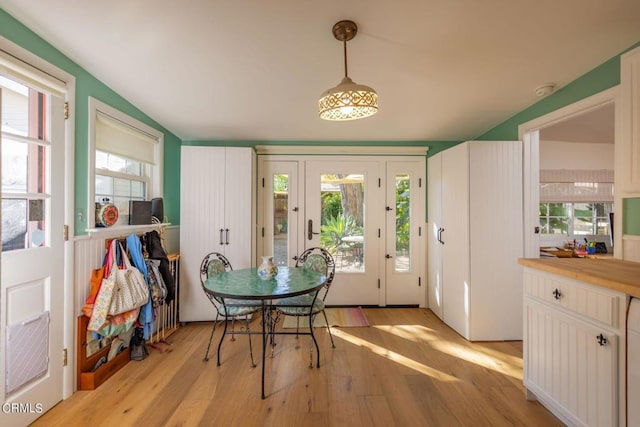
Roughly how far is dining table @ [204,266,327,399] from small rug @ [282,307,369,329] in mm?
681

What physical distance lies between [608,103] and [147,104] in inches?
153

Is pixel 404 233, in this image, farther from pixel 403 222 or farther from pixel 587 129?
pixel 587 129

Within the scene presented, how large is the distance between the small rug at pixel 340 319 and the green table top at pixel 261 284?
926 millimetres

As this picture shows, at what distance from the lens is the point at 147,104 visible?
2.59 m

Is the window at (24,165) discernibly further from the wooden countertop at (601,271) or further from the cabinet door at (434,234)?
the cabinet door at (434,234)

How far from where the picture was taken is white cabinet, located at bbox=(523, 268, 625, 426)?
125 centimetres

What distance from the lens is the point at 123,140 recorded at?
8.32 ft

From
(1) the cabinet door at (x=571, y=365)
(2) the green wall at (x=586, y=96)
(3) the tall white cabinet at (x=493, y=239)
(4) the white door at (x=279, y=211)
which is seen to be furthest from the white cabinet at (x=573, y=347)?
(4) the white door at (x=279, y=211)

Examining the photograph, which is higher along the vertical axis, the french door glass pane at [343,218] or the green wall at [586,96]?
the green wall at [586,96]

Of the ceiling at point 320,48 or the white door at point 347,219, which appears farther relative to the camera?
the white door at point 347,219

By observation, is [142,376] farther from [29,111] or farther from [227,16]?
[227,16]

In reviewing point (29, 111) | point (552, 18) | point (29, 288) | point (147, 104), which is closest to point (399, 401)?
point (29, 288)

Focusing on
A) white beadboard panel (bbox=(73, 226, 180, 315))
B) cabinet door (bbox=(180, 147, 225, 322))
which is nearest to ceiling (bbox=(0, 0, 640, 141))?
cabinet door (bbox=(180, 147, 225, 322))

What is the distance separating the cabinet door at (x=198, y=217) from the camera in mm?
3113
